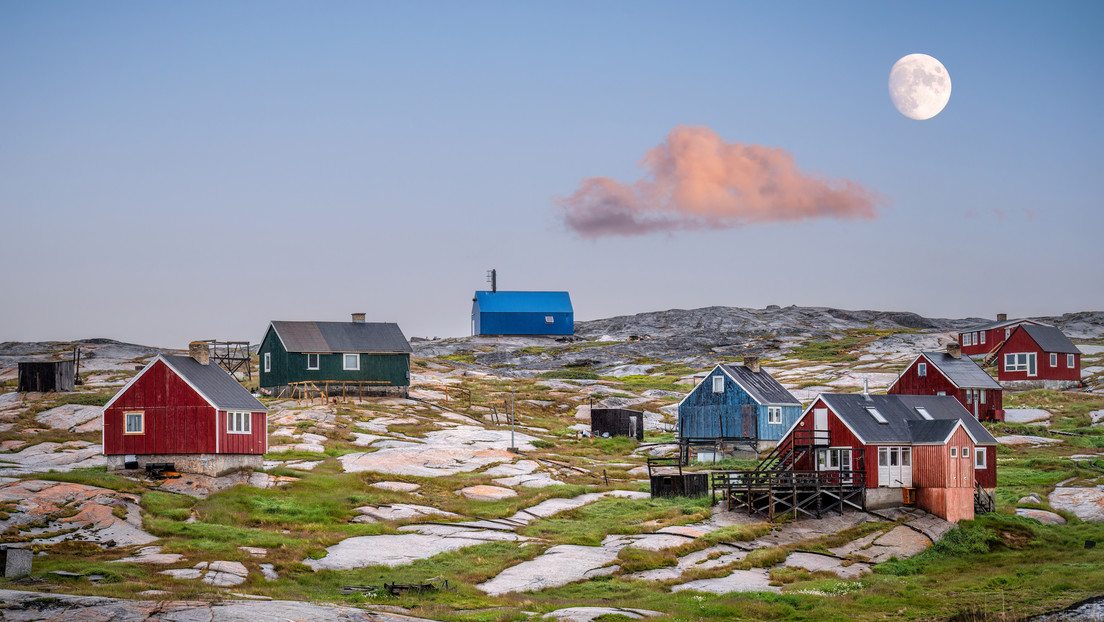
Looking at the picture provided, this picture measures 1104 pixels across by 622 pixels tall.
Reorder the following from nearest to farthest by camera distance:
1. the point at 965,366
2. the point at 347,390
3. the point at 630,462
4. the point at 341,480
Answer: the point at 341,480 → the point at 630,462 → the point at 965,366 → the point at 347,390

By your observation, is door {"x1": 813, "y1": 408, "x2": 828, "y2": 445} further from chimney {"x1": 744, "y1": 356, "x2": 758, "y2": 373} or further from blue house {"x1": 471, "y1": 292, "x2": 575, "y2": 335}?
blue house {"x1": 471, "y1": 292, "x2": 575, "y2": 335}

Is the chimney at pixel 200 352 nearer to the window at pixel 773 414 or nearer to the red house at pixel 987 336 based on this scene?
the window at pixel 773 414

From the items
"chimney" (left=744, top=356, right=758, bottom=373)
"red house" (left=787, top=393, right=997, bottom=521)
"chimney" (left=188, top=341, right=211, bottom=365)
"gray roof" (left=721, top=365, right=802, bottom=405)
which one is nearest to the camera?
"red house" (left=787, top=393, right=997, bottom=521)

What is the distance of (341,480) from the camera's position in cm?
5681

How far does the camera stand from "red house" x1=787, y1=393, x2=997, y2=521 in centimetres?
5184

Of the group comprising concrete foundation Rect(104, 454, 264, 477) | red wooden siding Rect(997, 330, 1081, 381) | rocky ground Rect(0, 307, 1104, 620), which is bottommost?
rocky ground Rect(0, 307, 1104, 620)

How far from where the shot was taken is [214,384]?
185ft

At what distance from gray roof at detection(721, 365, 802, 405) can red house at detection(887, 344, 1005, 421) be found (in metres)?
10.6

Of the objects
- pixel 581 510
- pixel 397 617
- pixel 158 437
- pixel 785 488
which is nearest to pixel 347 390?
pixel 158 437

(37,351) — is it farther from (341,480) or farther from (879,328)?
(879,328)

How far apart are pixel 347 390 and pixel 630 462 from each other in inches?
1178

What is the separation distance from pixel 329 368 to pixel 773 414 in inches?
1488

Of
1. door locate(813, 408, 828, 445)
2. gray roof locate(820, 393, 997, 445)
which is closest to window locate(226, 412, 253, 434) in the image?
door locate(813, 408, 828, 445)

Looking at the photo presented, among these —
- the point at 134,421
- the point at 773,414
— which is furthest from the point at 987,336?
the point at 134,421
